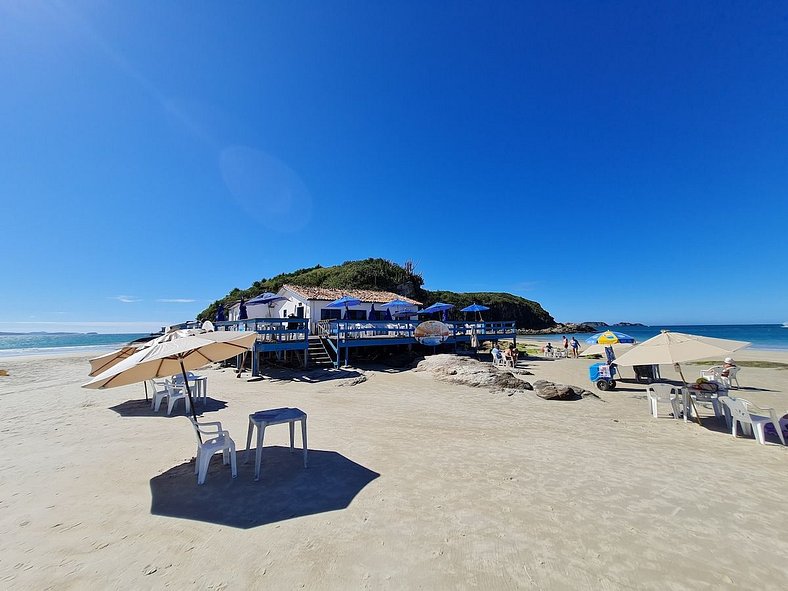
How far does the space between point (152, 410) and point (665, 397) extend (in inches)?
569

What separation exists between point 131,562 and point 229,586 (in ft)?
3.95

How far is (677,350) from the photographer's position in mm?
8086

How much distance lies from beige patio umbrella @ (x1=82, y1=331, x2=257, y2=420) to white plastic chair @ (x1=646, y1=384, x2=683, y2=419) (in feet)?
34.3

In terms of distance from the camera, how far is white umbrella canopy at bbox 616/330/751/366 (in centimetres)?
777

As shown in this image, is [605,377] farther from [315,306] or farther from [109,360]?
[315,306]

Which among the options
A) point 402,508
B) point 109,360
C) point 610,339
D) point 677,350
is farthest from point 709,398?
point 109,360

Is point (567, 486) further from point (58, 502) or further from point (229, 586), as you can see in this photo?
point (58, 502)

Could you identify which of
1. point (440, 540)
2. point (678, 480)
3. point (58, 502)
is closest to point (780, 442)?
point (678, 480)

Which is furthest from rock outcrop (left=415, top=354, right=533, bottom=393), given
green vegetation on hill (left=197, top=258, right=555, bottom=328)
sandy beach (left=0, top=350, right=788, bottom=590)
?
green vegetation on hill (left=197, top=258, right=555, bottom=328)

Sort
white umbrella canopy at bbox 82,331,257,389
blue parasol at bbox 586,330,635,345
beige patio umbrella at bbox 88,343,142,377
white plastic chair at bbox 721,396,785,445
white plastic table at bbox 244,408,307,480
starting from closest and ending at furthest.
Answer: white umbrella canopy at bbox 82,331,257,389
white plastic table at bbox 244,408,307,480
white plastic chair at bbox 721,396,785,445
beige patio umbrella at bbox 88,343,142,377
blue parasol at bbox 586,330,635,345

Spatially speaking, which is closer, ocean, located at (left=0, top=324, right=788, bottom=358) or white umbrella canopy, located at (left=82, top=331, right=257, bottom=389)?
white umbrella canopy, located at (left=82, top=331, right=257, bottom=389)

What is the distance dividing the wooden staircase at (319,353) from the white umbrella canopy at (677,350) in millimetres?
13717

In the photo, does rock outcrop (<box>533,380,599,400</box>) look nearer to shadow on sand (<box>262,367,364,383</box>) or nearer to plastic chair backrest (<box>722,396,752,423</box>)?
plastic chair backrest (<box>722,396,752,423</box>)

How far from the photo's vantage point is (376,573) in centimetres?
320
